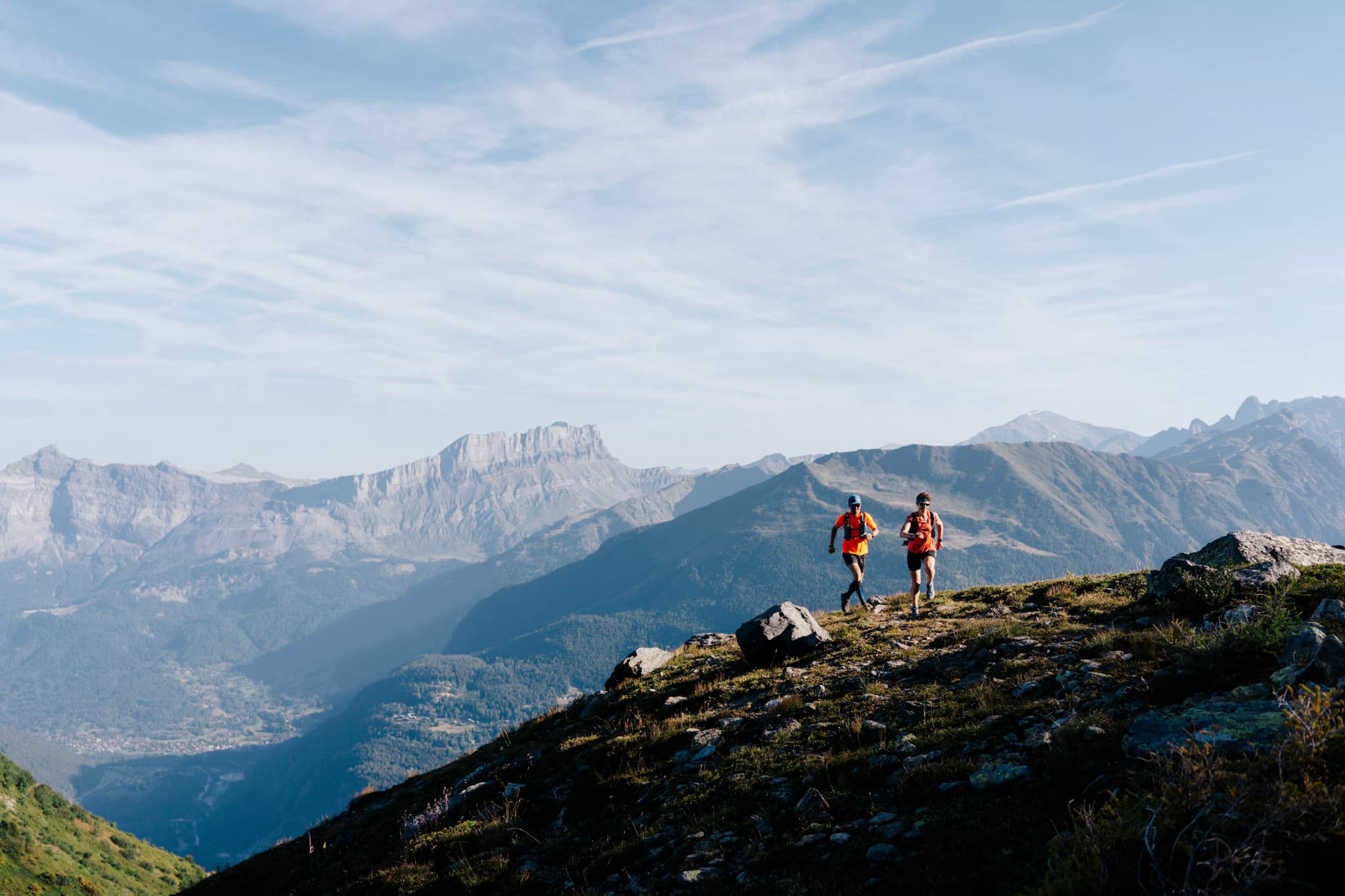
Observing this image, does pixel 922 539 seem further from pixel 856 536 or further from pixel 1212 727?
pixel 1212 727

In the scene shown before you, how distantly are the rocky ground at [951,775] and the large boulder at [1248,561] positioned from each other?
293 mm

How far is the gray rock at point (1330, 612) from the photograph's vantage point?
1017 cm

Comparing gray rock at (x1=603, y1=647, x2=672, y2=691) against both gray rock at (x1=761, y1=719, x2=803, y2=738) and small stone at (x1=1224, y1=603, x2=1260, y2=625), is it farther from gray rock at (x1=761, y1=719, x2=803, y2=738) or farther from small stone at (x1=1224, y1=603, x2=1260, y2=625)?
small stone at (x1=1224, y1=603, x2=1260, y2=625)

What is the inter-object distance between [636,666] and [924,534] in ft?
36.0

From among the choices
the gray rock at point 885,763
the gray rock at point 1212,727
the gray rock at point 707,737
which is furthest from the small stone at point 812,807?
the gray rock at point 1212,727

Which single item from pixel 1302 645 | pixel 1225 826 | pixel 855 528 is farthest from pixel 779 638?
pixel 1225 826

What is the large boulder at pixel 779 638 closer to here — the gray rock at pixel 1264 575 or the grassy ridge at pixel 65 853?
the gray rock at pixel 1264 575

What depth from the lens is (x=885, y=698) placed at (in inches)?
535

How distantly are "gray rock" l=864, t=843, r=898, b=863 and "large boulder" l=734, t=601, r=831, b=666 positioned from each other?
10.5 m

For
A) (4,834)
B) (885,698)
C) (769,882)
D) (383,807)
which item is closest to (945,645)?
(885,698)

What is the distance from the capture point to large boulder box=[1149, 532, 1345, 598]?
1423 centimetres

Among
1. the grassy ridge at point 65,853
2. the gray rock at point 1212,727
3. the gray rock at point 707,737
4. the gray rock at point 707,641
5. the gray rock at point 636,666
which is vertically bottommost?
the grassy ridge at point 65,853

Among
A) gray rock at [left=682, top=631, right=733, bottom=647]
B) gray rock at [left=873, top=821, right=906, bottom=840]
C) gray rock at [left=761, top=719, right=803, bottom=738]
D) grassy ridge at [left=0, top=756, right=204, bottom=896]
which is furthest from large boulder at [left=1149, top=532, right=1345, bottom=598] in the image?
grassy ridge at [left=0, top=756, right=204, bottom=896]

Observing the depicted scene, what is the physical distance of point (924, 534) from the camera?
23.1 m
